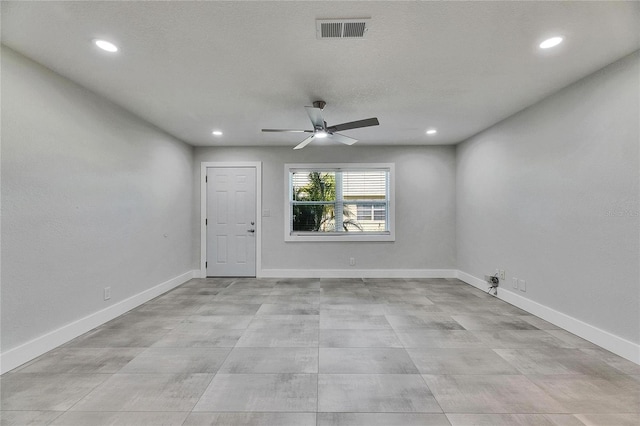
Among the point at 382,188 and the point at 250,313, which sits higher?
the point at 382,188

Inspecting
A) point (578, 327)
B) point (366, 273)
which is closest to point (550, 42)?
point (578, 327)

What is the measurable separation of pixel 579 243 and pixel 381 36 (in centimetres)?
271

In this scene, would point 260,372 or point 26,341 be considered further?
point 26,341

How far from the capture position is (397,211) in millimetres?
5367

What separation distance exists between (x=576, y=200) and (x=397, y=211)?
2.76 meters

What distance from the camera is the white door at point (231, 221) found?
5359 millimetres

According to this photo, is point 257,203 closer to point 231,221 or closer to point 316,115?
point 231,221

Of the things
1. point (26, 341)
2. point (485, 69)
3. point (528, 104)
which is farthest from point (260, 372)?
point (528, 104)

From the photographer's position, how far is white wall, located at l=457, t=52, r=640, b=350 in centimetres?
236

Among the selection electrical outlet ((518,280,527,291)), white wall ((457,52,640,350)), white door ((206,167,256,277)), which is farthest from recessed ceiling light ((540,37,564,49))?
white door ((206,167,256,277))

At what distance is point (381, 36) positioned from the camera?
2070 mm

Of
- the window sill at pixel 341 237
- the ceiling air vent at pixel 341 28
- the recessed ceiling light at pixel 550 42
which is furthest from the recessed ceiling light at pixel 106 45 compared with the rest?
the window sill at pixel 341 237

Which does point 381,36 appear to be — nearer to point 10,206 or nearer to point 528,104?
point 528,104

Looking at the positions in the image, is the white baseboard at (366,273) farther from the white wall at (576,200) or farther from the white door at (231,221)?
the white wall at (576,200)
